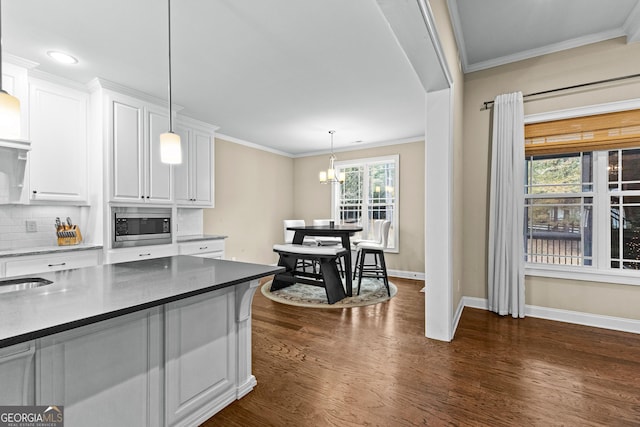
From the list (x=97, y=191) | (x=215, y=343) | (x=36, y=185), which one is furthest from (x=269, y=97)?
(x=215, y=343)

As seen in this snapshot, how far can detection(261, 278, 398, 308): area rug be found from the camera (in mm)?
3869

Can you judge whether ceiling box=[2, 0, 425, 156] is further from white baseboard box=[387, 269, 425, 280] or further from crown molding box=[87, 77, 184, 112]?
white baseboard box=[387, 269, 425, 280]

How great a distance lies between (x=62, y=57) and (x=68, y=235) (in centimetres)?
183

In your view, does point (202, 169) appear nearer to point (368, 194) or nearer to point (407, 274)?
point (368, 194)

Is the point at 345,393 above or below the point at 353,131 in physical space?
below

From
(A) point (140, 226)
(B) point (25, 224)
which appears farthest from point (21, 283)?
(B) point (25, 224)

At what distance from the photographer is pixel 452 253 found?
2.87 meters

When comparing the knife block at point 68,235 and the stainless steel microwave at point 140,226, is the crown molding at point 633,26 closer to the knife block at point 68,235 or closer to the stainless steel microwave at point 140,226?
the stainless steel microwave at point 140,226

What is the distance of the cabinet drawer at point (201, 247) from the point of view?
4094 mm

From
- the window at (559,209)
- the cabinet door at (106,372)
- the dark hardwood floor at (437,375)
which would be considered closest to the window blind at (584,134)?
the window at (559,209)

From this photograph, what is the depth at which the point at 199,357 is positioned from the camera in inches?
65.1

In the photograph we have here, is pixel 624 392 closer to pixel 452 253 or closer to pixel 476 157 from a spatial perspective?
pixel 452 253

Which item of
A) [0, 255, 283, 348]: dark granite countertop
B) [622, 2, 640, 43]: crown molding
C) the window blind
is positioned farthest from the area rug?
[622, 2, 640, 43]: crown molding

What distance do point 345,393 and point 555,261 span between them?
2.96 meters
